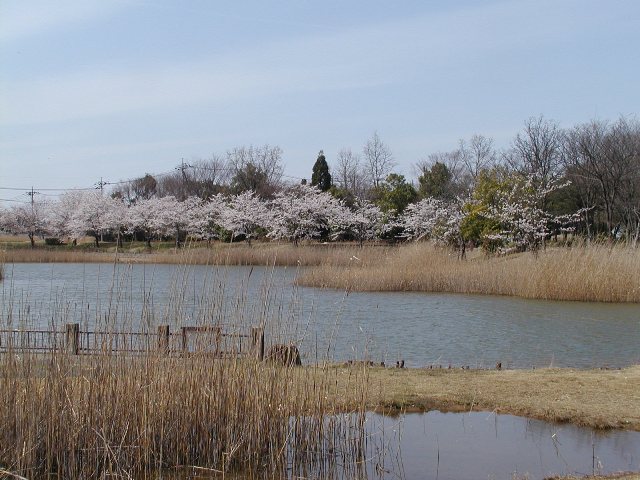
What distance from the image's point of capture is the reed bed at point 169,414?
562cm

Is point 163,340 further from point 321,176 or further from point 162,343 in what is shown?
point 321,176

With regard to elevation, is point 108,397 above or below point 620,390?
above

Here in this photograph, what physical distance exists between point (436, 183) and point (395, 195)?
567 cm

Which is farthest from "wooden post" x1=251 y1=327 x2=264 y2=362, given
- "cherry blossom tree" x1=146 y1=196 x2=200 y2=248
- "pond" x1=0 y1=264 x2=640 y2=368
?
"cherry blossom tree" x1=146 y1=196 x2=200 y2=248

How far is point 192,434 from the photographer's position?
242 inches

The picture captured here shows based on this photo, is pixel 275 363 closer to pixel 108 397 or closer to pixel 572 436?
pixel 108 397

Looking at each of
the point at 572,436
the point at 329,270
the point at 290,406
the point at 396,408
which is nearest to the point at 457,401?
the point at 396,408

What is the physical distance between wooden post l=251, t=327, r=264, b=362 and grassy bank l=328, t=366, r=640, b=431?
1.40 m

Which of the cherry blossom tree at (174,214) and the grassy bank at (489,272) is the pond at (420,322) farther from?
the cherry blossom tree at (174,214)

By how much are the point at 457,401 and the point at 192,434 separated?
3660 millimetres

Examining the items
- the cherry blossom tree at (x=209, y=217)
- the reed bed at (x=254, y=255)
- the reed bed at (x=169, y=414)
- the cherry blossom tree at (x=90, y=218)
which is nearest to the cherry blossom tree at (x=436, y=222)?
the reed bed at (x=254, y=255)

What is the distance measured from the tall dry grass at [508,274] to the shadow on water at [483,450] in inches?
423

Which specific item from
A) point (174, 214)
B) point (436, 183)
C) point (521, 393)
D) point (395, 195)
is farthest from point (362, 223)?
point (521, 393)

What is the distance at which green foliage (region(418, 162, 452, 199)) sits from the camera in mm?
49353
